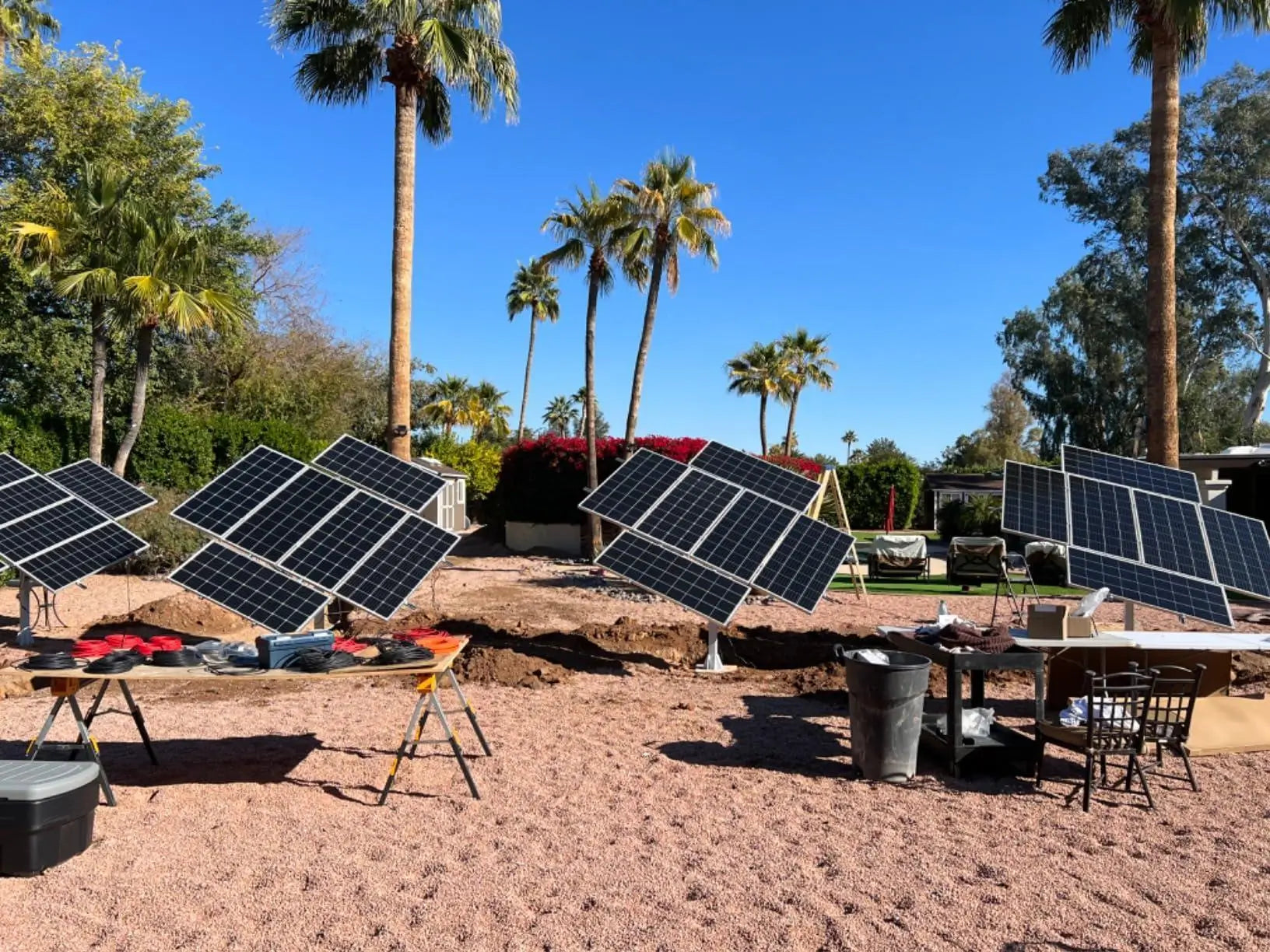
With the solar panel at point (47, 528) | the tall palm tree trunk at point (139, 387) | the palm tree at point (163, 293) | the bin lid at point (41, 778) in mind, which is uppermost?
the palm tree at point (163, 293)

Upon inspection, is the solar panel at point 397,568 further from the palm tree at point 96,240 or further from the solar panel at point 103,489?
the palm tree at point 96,240

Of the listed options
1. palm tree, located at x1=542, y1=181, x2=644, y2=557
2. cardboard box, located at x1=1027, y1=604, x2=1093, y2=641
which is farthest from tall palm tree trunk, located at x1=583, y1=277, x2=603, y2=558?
cardboard box, located at x1=1027, y1=604, x2=1093, y2=641

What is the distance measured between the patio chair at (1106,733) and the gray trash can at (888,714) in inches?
38.6

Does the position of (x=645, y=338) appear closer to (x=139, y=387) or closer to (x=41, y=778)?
(x=139, y=387)

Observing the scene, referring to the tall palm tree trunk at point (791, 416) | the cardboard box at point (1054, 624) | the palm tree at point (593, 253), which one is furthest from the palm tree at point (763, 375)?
the cardboard box at point (1054, 624)

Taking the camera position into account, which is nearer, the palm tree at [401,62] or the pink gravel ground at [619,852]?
the pink gravel ground at [619,852]

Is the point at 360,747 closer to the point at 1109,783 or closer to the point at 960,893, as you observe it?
the point at 960,893

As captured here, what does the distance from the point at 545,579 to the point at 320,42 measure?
38.5ft

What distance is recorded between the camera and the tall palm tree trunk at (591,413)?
2386cm

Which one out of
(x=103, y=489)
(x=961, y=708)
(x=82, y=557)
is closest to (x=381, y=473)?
(x=82, y=557)

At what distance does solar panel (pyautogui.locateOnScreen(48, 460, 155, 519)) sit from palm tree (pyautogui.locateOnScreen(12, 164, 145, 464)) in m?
5.43

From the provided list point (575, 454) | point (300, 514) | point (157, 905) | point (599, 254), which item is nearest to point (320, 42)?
point (599, 254)

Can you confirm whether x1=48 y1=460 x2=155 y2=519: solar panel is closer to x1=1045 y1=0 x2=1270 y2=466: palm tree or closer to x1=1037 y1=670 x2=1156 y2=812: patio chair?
x1=1037 y1=670 x2=1156 y2=812: patio chair

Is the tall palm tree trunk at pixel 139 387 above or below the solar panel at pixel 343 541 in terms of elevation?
above
